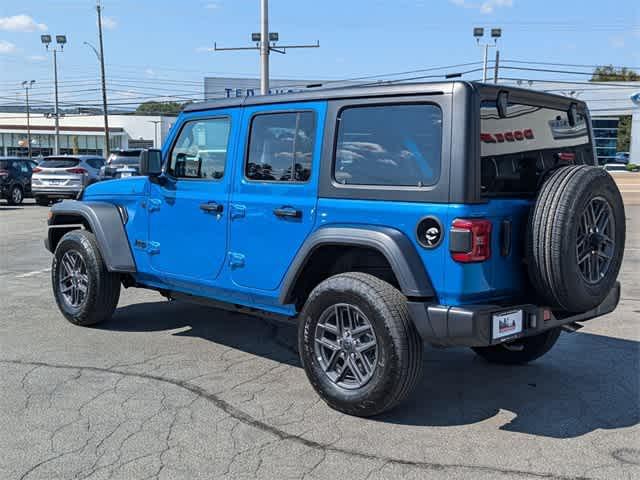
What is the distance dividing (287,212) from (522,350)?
216 cm

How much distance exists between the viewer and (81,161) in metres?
22.5

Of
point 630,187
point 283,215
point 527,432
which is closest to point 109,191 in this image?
point 283,215

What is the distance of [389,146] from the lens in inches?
169

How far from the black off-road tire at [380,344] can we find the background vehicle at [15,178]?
815 inches

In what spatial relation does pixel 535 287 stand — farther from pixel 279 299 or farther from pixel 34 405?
pixel 34 405

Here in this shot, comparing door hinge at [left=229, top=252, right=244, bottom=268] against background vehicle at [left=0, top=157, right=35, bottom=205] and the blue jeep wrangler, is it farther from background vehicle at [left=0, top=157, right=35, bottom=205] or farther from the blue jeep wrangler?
background vehicle at [left=0, top=157, right=35, bottom=205]

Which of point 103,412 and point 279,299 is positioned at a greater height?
point 279,299

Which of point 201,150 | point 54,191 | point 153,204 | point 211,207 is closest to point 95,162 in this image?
point 54,191

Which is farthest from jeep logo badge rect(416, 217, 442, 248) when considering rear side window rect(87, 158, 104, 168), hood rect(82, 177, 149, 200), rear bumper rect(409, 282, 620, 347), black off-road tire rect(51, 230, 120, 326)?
rear side window rect(87, 158, 104, 168)

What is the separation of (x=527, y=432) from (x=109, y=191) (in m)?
4.11

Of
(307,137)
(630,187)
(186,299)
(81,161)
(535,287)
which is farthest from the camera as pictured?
(630,187)

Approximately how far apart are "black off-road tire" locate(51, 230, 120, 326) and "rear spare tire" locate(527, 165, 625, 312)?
3.80m

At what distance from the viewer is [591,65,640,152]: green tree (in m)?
65.4

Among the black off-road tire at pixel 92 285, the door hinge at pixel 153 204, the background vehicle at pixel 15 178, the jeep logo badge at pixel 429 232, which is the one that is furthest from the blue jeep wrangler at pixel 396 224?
the background vehicle at pixel 15 178
